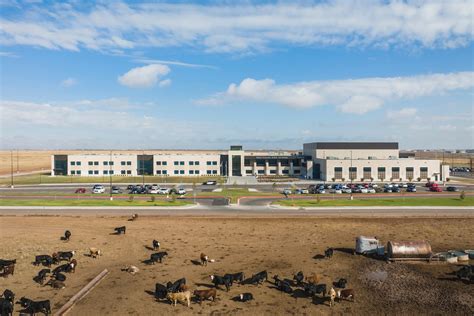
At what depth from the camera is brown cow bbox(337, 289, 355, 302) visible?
2381 centimetres

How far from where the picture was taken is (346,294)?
78.1ft

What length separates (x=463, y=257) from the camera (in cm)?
3206

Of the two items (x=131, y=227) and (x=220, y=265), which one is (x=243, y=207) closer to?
(x=131, y=227)

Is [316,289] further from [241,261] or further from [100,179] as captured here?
[100,179]

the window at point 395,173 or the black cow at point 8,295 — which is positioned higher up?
the window at point 395,173

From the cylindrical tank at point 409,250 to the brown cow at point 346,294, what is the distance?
34.3 feet

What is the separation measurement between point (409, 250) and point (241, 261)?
15.7 metres

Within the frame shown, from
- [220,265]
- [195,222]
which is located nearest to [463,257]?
[220,265]

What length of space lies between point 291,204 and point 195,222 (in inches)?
843

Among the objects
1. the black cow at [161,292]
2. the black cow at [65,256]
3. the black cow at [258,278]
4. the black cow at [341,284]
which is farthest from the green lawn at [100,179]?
the black cow at [341,284]

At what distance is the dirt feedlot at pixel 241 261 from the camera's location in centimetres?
2320

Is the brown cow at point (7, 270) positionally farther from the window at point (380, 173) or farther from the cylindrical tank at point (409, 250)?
the window at point (380, 173)

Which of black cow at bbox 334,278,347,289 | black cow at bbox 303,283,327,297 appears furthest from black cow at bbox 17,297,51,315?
black cow at bbox 334,278,347,289

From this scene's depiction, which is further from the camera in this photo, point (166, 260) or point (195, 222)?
point (195, 222)
